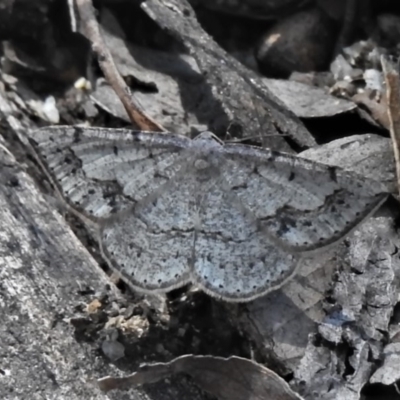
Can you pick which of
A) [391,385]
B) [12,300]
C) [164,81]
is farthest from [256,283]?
[164,81]

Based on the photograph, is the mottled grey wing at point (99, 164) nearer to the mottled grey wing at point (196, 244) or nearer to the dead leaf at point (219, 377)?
the mottled grey wing at point (196, 244)

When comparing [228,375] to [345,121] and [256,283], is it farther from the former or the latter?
[345,121]

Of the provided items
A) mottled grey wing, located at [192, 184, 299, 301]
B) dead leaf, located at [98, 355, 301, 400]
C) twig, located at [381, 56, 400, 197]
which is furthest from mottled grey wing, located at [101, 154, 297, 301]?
twig, located at [381, 56, 400, 197]

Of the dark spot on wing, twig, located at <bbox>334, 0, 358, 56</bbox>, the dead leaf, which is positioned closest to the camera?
the dead leaf

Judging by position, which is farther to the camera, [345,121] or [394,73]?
[345,121]

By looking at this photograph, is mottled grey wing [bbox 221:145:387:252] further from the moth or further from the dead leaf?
the dead leaf
